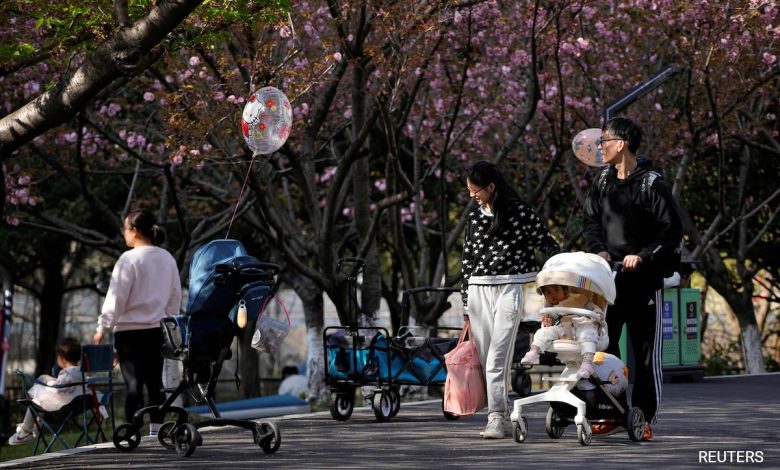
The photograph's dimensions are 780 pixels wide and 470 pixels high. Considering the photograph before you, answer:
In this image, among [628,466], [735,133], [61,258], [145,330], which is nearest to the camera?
[628,466]

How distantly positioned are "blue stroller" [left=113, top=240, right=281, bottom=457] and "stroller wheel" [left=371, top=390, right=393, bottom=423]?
2.25 metres

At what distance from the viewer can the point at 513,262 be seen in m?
9.41

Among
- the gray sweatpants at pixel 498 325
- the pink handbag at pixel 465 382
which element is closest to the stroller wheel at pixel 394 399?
the pink handbag at pixel 465 382

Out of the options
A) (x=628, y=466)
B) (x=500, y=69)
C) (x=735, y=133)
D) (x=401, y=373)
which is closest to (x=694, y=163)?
(x=735, y=133)

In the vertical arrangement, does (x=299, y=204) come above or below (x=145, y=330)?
above

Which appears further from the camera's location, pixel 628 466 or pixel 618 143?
pixel 618 143

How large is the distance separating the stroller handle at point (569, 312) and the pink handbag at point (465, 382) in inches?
38.2

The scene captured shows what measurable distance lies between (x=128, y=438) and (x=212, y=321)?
1053mm

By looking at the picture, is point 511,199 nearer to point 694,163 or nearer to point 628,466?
point 628,466

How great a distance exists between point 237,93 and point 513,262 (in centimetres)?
785

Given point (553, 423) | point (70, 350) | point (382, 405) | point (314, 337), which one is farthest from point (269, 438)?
point (314, 337)

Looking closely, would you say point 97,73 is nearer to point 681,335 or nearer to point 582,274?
point 582,274

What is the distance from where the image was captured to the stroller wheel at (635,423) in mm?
8830

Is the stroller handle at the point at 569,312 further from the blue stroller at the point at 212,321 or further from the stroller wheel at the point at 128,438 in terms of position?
the stroller wheel at the point at 128,438
